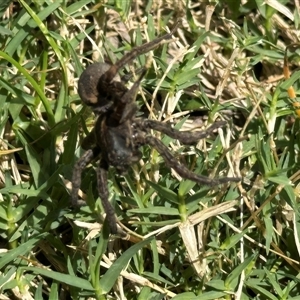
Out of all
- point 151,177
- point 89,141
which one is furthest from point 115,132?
point 151,177

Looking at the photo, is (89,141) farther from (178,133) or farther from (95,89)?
(178,133)

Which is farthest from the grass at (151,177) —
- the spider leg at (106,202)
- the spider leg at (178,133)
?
the spider leg at (178,133)

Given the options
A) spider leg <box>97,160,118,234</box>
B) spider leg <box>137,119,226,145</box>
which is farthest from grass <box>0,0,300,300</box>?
spider leg <box>137,119,226,145</box>

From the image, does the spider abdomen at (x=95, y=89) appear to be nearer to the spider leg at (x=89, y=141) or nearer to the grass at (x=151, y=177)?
the spider leg at (x=89, y=141)

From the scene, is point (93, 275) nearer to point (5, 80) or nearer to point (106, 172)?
point (106, 172)

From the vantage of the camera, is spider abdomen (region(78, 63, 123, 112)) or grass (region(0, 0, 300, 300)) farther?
grass (region(0, 0, 300, 300))

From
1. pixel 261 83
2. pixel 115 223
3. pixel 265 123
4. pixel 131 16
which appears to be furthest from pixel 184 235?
pixel 131 16

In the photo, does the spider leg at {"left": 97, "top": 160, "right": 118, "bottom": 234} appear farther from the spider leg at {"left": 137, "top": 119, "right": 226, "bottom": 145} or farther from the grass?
the spider leg at {"left": 137, "top": 119, "right": 226, "bottom": 145}

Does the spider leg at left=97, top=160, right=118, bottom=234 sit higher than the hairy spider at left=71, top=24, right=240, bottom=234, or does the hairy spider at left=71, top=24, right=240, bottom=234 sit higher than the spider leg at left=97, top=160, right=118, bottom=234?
the hairy spider at left=71, top=24, right=240, bottom=234
